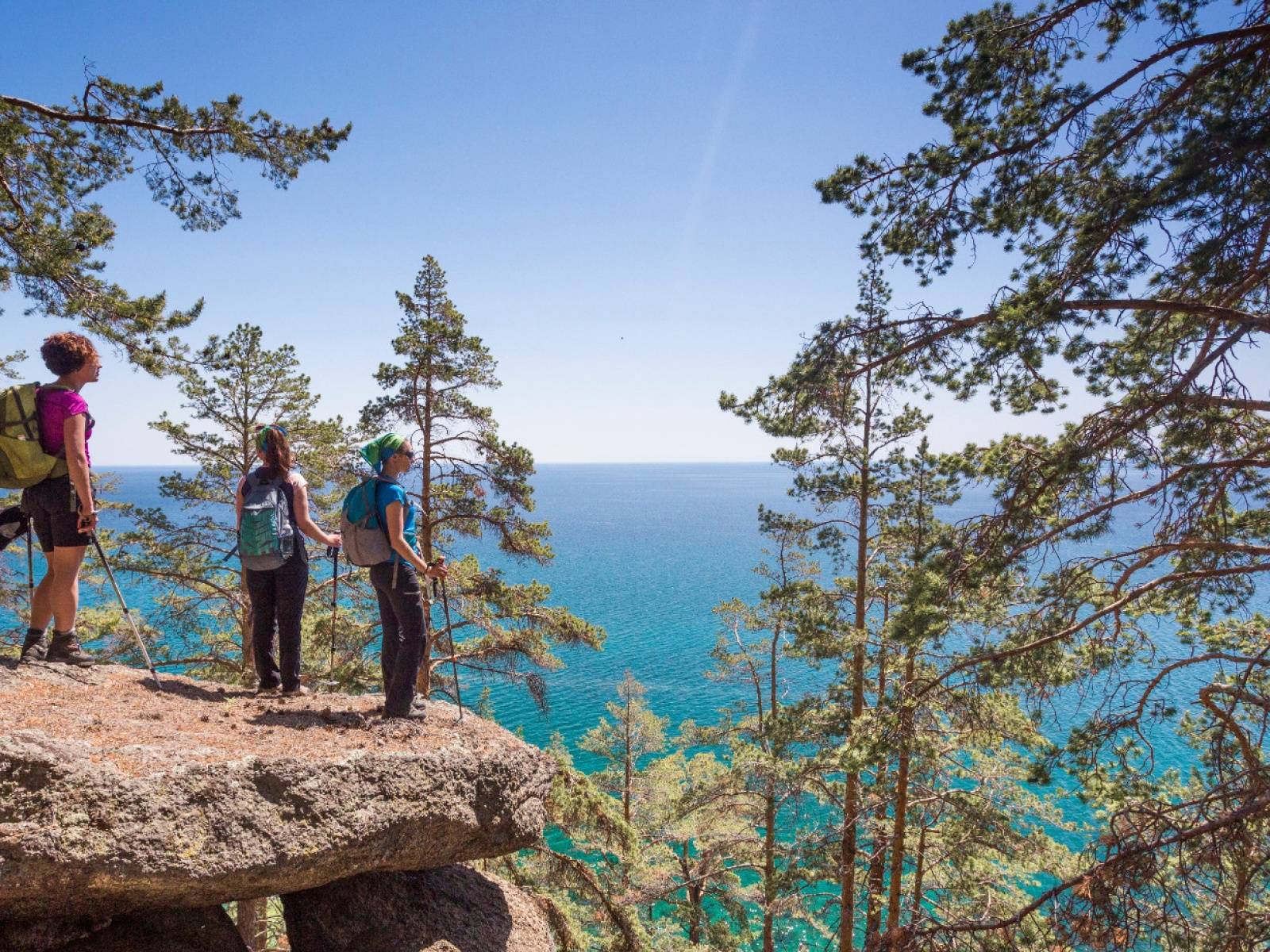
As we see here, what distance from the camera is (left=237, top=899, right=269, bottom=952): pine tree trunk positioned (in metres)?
6.70

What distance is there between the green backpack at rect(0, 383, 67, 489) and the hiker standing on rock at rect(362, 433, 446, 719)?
2037mm

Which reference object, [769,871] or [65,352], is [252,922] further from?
[769,871]

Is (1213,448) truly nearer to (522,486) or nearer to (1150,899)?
(1150,899)

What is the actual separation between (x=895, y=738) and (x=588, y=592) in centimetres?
4056

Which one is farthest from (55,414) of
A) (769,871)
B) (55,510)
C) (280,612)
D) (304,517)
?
(769,871)

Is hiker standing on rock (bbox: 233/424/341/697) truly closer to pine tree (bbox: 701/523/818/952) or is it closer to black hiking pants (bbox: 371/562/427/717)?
black hiking pants (bbox: 371/562/427/717)

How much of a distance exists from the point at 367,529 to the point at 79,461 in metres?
1.87

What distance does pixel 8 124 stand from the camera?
454 cm

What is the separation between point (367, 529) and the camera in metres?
4.41

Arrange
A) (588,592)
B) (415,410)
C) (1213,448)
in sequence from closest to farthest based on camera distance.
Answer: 1. (1213,448)
2. (415,410)
3. (588,592)

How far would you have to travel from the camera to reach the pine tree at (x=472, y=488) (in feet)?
28.3

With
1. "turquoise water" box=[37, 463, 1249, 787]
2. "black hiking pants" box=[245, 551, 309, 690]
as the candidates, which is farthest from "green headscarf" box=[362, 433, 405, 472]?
"turquoise water" box=[37, 463, 1249, 787]

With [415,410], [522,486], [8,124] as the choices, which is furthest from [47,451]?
[522,486]

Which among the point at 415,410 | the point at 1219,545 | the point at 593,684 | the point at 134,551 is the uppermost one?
the point at 415,410
